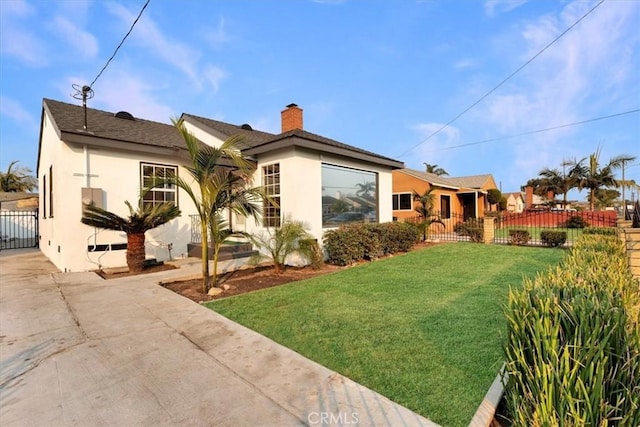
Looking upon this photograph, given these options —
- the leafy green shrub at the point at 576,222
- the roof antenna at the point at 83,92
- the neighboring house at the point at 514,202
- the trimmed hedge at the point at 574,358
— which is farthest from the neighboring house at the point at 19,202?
the neighboring house at the point at 514,202

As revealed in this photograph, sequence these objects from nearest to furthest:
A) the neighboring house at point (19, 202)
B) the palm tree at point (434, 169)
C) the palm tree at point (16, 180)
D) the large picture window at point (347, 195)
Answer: the large picture window at point (347, 195) < the neighboring house at point (19, 202) < the palm tree at point (16, 180) < the palm tree at point (434, 169)

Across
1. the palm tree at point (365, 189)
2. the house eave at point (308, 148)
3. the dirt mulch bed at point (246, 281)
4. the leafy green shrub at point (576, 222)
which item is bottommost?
the dirt mulch bed at point (246, 281)

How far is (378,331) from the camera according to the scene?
153 inches

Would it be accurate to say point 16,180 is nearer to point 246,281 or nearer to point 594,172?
point 246,281

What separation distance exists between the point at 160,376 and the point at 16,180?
126ft

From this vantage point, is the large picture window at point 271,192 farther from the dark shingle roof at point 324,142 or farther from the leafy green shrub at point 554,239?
the leafy green shrub at point 554,239

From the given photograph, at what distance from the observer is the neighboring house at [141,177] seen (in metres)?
8.12

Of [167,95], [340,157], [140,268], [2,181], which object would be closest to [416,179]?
[340,157]

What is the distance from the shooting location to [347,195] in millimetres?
10367

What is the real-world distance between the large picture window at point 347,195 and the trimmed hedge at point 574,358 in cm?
755

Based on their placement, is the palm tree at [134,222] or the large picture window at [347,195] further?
the large picture window at [347,195]

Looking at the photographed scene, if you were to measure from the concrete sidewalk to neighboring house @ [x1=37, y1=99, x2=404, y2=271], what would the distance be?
151 inches

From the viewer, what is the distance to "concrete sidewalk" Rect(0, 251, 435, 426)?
2.33 m

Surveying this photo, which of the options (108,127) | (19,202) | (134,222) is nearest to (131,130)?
(108,127)
